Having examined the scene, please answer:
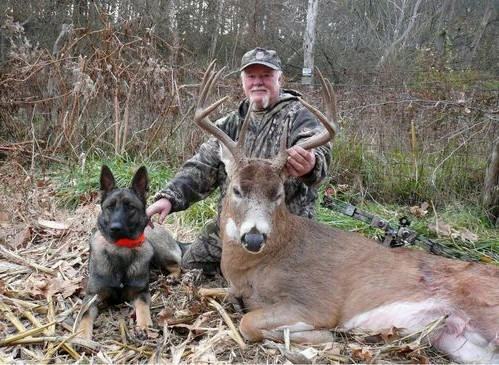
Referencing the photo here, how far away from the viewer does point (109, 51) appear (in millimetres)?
7258

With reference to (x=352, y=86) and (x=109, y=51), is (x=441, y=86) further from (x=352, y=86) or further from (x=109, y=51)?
(x=109, y=51)

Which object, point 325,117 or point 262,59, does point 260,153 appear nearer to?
point 262,59

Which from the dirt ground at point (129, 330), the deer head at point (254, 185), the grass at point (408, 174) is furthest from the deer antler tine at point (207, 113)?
the grass at point (408, 174)

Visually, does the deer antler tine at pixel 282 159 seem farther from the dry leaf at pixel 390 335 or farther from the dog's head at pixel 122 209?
the dry leaf at pixel 390 335

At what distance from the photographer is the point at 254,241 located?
3.20 metres

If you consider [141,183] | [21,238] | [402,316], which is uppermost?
[141,183]

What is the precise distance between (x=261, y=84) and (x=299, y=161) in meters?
1.29

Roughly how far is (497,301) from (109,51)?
5.87 metres

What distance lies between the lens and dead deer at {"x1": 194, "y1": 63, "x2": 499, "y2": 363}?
10.4 feet

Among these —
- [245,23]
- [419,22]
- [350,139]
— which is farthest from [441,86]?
[419,22]

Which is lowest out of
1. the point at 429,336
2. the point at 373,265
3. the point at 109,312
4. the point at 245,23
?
the point at 109,312

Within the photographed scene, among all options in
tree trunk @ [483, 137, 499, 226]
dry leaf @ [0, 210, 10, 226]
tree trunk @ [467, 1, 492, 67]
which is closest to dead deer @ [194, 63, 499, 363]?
dry leaf @ [0, 210, 10, 226]

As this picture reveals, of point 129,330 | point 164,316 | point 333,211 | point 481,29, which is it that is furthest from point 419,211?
point 481,29

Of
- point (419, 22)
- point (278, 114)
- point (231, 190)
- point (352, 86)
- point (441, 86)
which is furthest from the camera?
point (419, 22)
